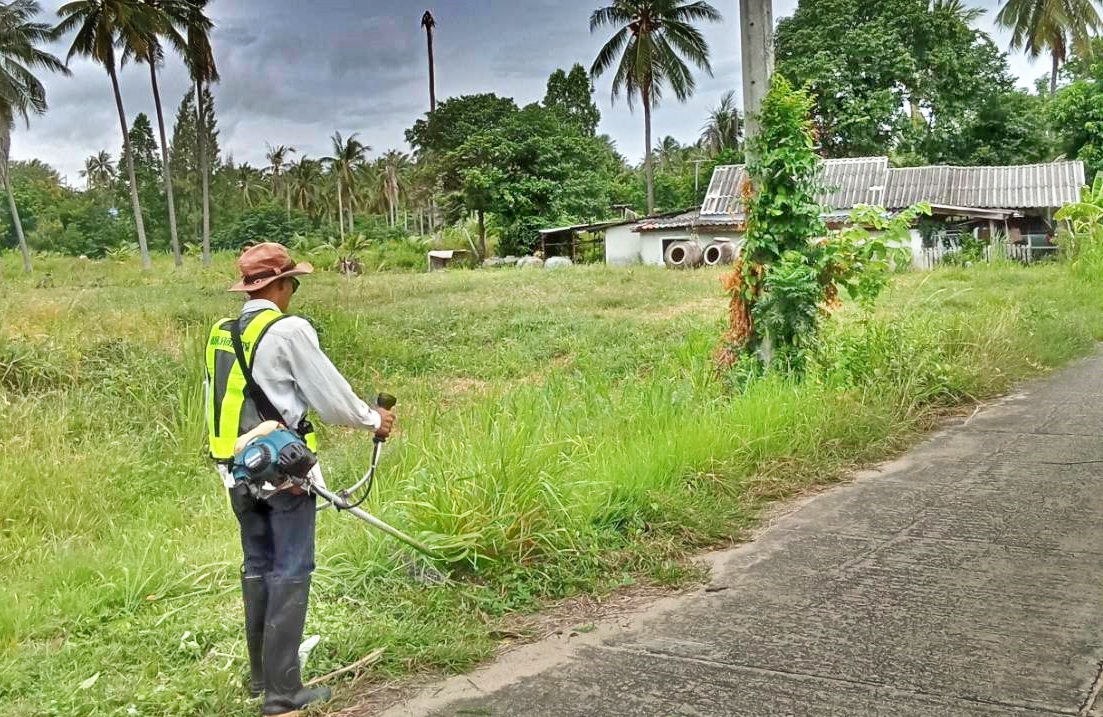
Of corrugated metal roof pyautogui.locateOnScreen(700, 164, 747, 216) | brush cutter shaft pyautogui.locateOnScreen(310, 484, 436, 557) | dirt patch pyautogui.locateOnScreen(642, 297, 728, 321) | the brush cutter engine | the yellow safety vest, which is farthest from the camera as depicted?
corrugated metal roof pyautogui.locateOnScreen(700, 164, 747, 216)

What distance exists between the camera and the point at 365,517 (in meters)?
3.27

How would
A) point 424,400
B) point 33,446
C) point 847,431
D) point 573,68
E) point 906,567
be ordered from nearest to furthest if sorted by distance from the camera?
point 906,567
point 847,431
point 33,446
point 424,400
point 573,68

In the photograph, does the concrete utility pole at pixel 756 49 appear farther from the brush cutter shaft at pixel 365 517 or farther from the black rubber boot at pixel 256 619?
the black rubber boot at pixel 256 619

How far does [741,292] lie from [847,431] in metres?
1.77

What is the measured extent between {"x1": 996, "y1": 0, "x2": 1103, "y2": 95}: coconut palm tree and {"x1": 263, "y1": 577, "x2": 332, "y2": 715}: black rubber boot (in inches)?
1602

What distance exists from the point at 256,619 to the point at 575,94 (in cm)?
5186

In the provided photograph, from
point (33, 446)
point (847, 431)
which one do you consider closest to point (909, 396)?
point (847, 431)

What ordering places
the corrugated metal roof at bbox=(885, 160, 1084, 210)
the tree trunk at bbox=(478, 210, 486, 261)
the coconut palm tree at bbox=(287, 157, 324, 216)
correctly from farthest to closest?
the coconut palm tree at bbox=(287, 157, 324, 216), the tree trunk at bbox=(478, 210, 486, 261), the corrugated metal roof at bbox=(885, 160, 1084, 210)

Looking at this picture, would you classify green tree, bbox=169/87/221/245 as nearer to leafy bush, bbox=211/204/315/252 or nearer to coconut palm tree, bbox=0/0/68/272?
leafy bush, bbox=211/204/315/252

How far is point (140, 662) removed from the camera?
329cm

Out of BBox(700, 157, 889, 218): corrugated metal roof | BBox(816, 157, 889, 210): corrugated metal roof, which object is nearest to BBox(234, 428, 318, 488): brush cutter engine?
BBox(700, 157, 889, 218): corrugated metal roof

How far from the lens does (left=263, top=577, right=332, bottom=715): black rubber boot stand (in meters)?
2.93

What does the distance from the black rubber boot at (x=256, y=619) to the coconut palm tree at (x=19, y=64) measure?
39.3 meters

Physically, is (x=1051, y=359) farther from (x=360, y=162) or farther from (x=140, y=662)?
(x=360, y=162)
